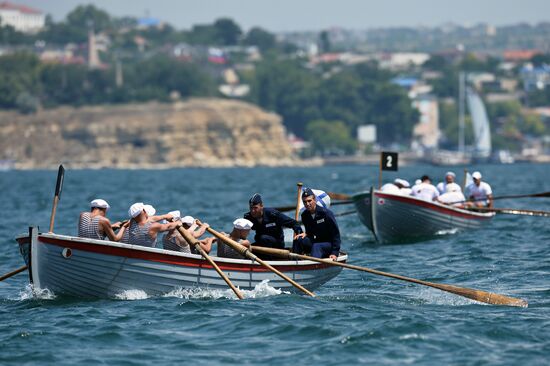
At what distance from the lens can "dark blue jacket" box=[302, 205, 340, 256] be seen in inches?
905

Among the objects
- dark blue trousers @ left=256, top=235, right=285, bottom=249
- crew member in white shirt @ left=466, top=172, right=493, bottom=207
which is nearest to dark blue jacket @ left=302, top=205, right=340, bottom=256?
→ dark blue trousers @ left=256, top=235, right=285, bottom=249

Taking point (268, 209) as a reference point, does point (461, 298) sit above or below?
below

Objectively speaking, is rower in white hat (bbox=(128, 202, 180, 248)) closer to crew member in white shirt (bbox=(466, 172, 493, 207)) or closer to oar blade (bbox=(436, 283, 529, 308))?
oar blade (bbox=(436, 283, 529, 308))

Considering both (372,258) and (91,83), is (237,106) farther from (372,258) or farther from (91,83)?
(372,258)

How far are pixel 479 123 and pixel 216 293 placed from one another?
159956 mm

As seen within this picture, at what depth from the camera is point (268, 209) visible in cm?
2286

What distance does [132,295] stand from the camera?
22.0 meters

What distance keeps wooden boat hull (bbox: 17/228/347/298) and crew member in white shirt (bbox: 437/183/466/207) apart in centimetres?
1407

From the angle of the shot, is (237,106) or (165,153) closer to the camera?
(165,153)

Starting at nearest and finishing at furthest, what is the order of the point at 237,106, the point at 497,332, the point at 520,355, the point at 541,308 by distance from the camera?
the point at 520,355 < the point at 497,332 < the point at 541,308 < the point at 237,106

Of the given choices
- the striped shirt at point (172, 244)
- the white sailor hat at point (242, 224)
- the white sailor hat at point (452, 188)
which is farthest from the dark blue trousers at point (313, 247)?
the white sailor hat at point (452, 188)

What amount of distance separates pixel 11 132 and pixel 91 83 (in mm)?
22623

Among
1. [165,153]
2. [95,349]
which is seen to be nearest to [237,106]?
[165,153]

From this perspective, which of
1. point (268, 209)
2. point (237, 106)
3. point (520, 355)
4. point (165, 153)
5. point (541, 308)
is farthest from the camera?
point (237, 106)
